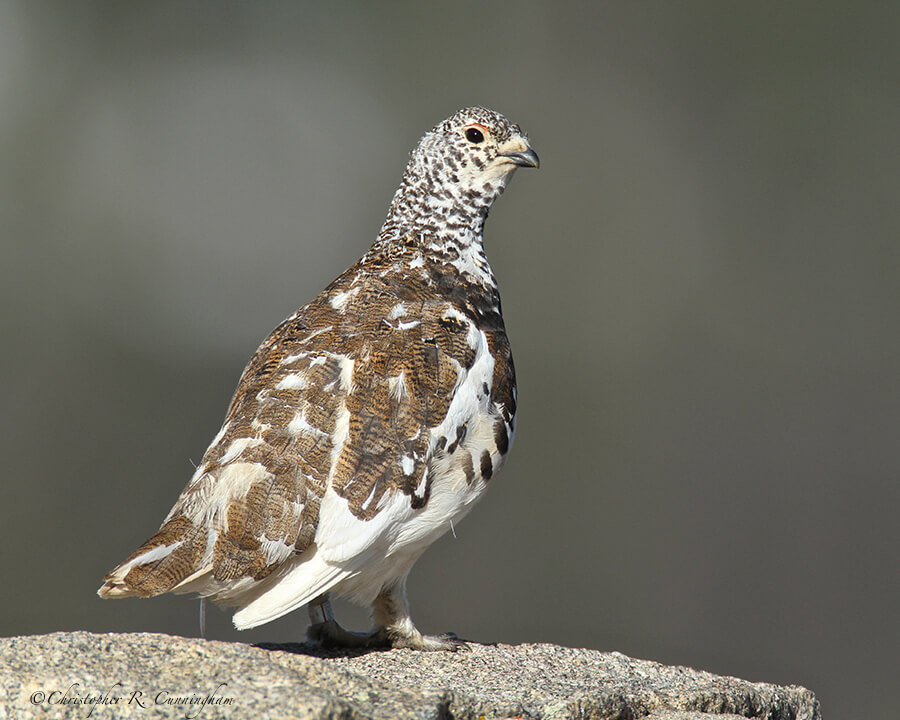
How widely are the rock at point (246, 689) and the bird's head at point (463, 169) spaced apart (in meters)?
2.49

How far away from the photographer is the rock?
344 cm

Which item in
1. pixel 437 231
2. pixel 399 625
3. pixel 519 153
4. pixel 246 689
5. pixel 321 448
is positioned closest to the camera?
pixel 246 689

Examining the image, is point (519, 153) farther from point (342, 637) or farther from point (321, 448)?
point (342, 637)

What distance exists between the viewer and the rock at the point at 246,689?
3.44m

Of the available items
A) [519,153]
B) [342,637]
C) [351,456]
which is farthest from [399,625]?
[519,153]

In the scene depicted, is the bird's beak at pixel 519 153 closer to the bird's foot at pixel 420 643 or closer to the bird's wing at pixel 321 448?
the bird's wing at pixel 321 448

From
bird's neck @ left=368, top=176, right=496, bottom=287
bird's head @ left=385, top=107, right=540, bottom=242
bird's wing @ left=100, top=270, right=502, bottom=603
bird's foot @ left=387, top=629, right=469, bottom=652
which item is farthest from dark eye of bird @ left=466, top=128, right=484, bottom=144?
bird's foot @ left=387, top=629, right=469, bottom=652

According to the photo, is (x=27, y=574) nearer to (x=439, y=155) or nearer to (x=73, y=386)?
(x=73, y=386)

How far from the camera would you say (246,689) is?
352cm

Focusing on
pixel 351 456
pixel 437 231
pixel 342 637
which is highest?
pixel 437 231

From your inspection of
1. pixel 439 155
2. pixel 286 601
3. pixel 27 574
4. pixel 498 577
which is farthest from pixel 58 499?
pixel 286 601

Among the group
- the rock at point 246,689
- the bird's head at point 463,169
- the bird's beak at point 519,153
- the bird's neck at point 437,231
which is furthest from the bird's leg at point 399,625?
the bird's beak at point 519,153

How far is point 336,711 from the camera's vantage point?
344cm

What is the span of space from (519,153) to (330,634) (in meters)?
2.60
